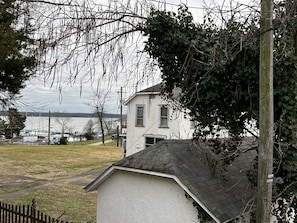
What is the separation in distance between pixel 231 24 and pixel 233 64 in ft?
2.53

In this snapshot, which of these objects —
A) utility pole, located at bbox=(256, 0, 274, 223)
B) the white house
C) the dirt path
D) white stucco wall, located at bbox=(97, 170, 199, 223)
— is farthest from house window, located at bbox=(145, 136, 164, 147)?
utility pole, located at bbox=(256, 0, 274, 223)

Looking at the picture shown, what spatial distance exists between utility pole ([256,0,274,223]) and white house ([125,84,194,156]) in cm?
1514

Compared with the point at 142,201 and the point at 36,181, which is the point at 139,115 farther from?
the point at 142,201

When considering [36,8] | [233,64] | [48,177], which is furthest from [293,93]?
[48,177]

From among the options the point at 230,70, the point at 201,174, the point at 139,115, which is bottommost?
the point at 201,174

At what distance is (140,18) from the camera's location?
5539 millimetres

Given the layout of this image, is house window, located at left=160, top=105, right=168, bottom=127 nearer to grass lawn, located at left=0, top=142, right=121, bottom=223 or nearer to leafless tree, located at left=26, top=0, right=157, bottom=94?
grass lawn, located at left=0, top=142, right=121, bottom=223

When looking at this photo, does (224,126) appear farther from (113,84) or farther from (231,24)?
(113,84)

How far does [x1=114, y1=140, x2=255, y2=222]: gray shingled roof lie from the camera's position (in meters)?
6.73

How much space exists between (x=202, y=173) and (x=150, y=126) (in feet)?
44.7

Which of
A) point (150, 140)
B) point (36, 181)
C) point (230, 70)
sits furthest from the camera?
point (150, 140)

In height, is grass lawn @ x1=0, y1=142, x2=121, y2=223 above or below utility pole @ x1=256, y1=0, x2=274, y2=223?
below

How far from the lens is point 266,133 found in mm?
4234

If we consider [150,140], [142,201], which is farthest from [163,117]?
[142,201]
